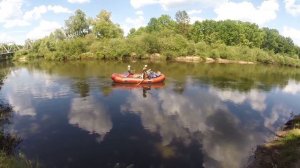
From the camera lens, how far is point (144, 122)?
24.4 m

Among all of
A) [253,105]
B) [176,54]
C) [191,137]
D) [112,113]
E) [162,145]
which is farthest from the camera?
[176,54]

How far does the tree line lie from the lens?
84.0 metres

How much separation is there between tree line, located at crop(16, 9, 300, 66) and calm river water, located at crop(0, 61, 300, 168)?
1719 inches

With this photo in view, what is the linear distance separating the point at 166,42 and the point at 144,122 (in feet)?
204

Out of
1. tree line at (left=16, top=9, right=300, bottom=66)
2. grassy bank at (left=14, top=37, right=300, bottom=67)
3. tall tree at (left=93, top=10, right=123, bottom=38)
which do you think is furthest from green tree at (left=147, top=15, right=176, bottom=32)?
grassy bank at (left=14, top=37, right=300, bottom=67)

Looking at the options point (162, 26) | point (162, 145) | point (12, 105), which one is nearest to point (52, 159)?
point (162, 145)

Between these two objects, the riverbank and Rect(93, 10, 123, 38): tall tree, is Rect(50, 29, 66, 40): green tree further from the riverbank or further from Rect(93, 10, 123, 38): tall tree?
the riverbank

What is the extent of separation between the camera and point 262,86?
142 feet

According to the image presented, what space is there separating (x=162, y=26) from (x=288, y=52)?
157ft

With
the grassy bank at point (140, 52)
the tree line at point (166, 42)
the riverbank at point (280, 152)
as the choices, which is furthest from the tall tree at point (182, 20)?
the riverbank at point (280, 152)

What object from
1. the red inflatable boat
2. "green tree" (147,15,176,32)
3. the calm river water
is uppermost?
"green tree" (147,15,176,32)

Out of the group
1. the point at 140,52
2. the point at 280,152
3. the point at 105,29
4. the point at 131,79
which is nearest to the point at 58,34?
the point at 105,29

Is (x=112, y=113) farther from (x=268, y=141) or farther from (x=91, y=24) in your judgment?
(x=91, y=24)

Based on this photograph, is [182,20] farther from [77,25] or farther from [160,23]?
[77,25]
